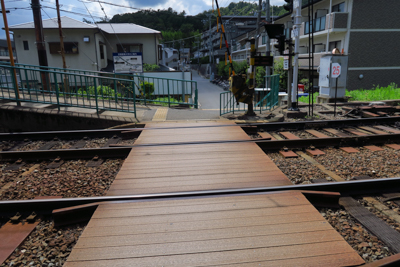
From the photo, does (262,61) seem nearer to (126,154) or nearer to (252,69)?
(252,69)

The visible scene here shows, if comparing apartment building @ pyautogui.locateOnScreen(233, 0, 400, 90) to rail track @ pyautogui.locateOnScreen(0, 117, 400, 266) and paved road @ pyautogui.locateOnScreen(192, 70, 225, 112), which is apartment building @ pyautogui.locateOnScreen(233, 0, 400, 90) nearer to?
paved road @ pyautogui.locateOnScreen(192, 70, 225, 112)

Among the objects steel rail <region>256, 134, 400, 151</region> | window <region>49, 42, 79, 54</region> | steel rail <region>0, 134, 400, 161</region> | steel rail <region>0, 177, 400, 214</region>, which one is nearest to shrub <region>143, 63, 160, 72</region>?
window <region>49, 42, 79, 54</region>

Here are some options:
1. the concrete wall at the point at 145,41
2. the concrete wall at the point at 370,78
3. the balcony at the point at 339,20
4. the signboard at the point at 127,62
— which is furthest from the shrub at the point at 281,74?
the signboard at the point at 127,62

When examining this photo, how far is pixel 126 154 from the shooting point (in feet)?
17.5

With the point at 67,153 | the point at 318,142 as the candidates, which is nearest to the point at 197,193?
the point at 67,153

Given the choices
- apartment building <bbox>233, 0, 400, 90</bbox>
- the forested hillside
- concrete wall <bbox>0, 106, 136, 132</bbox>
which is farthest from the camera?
the forested hillside

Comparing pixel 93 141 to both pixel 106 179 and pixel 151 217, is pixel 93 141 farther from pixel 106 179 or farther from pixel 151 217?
pixel 151 217

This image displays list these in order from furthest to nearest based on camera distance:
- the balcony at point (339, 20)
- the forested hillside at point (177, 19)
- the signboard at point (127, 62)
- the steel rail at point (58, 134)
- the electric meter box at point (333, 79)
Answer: the forested hillside at point (177, 19), the balcony at point (339, 20), the signboard at point (127, 62), the electric meter box at point (333, 79), the steel rail at point (58, 134)

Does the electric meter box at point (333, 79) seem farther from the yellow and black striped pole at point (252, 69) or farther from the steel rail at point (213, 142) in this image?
the steel rail at point (213, 142)

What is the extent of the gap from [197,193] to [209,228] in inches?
27.2

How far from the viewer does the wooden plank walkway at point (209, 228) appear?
2287 mm

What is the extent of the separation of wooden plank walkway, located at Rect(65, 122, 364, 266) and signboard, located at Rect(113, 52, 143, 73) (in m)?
Answer: 12.6

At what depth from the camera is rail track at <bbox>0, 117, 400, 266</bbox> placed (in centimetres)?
325

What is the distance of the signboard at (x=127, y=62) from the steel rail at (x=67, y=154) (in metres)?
11.1
